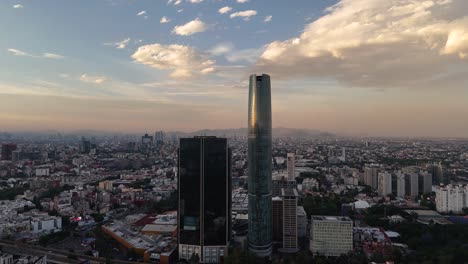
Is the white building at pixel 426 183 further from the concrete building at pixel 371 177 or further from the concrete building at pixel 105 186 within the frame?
the concrete building at pixel 105 186

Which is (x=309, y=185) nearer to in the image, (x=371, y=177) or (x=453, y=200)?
(x=371, y=177)

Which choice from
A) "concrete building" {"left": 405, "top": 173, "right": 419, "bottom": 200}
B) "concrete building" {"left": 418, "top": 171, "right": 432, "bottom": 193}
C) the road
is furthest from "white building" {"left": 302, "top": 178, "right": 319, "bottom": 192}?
the road

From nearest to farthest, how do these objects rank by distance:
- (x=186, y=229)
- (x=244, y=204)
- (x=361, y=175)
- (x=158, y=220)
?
(x=186, y=229) → (x=158, y=220) → (x=244, y=204) → (x=361, y=175)

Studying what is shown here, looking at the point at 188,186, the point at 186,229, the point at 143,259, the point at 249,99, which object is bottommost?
the point at 143,259

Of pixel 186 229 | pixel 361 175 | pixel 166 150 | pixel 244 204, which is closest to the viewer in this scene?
pixel 186 229

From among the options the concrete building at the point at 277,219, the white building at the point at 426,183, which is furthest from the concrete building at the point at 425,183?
the concrete building at the point at 277,219

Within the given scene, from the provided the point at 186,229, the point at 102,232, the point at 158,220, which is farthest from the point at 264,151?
the point at 102,232

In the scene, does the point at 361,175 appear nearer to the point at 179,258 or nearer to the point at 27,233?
the point at 179,258
